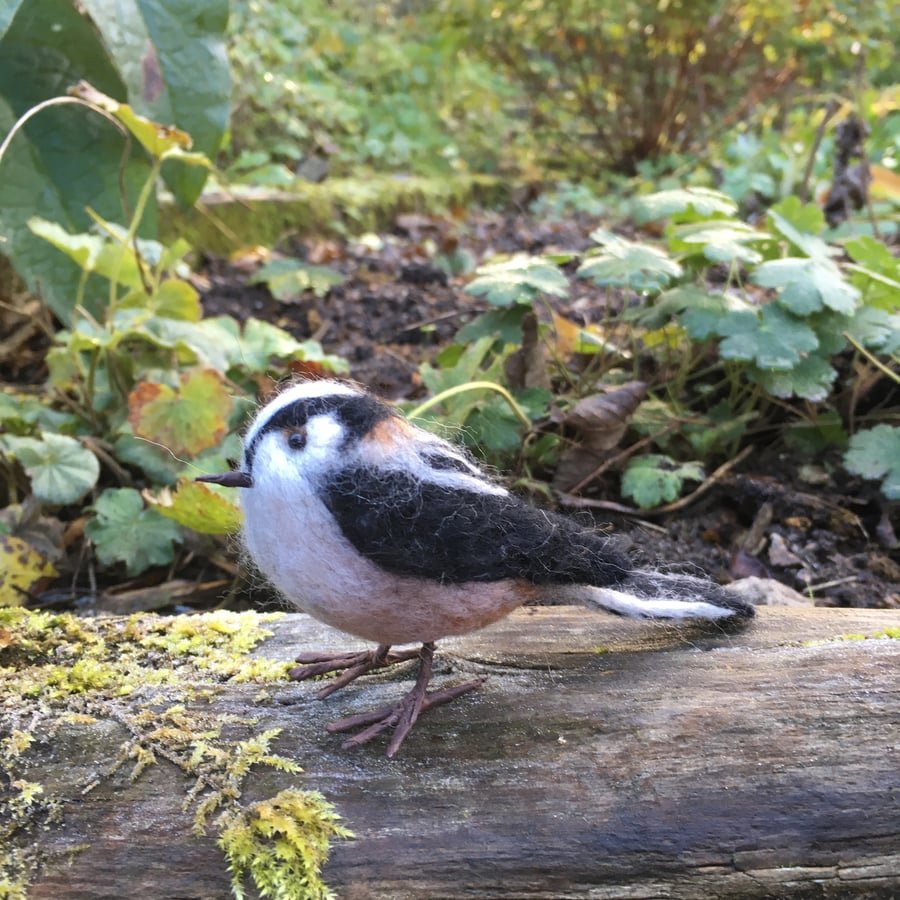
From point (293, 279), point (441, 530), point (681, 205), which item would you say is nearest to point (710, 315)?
point (681, 205)

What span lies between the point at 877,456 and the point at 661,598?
3.22 feet

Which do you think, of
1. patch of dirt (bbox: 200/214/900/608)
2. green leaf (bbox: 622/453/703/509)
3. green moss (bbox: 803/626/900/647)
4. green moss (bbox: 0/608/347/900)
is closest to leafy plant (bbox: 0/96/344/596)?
green moss (bbox: 0/608/347/900)

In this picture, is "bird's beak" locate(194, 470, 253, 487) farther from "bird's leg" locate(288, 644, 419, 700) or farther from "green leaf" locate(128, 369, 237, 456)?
"green leaf" locate(128, 369, 237, 456)

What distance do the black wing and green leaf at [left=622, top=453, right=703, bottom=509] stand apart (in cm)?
83

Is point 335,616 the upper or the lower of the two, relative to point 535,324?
lower

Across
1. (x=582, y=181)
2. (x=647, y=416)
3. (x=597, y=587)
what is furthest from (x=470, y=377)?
(x=582, y=181)

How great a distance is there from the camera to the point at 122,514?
2176mm

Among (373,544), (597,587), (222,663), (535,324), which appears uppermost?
(535,324)

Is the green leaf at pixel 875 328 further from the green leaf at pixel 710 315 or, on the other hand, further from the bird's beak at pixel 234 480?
the bird's beak at pixel 234 480

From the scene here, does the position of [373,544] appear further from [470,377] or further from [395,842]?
[470,377]

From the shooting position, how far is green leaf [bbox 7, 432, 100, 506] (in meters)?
2.12

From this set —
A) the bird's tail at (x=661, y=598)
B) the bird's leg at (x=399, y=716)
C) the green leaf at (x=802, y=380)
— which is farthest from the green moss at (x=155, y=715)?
the green leaf at (x=802, y=380)

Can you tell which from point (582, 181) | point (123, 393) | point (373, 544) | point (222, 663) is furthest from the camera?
point (582, 181)

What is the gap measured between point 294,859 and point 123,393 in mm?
1824
